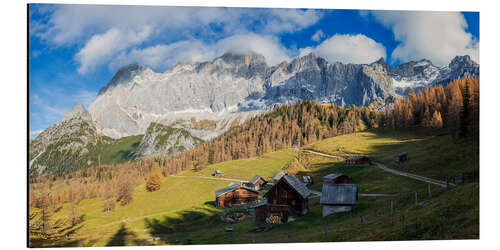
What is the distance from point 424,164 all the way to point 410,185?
8449 mm

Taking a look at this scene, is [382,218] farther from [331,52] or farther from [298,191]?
[331,52]

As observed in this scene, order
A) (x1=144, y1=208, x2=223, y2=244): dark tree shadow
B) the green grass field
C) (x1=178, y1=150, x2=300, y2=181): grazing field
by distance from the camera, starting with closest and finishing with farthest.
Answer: the green grass field < (x1=144, y1=208, x2=223, y2=244): dark tree shadow < (x1=178, y1=150, x2=300, y2=181): grazing field

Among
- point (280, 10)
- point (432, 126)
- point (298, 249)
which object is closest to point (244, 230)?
point (298, 249)

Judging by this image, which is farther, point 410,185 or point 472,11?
point 410,185

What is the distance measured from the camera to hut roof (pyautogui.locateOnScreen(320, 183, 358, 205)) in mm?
28016

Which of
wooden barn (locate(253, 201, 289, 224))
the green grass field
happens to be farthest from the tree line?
wooden barn (locate(253, 201, 289, 224))

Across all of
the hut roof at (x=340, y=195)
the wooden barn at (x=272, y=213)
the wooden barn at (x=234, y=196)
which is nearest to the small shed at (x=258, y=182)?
the wooden barn at (x=234, y=196)

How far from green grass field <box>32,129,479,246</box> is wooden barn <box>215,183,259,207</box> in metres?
2.01

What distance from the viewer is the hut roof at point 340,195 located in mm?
28016

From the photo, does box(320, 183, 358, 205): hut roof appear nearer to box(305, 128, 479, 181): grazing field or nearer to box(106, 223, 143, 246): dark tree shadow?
box(305, 128, 479, 181): grazing field

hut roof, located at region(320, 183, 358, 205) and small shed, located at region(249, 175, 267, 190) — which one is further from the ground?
hut roof, located at region(320, 183, 358, 205)

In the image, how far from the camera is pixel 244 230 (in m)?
28.3

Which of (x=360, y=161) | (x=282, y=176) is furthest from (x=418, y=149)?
(x=282, y=176)

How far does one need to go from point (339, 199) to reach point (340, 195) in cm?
41
